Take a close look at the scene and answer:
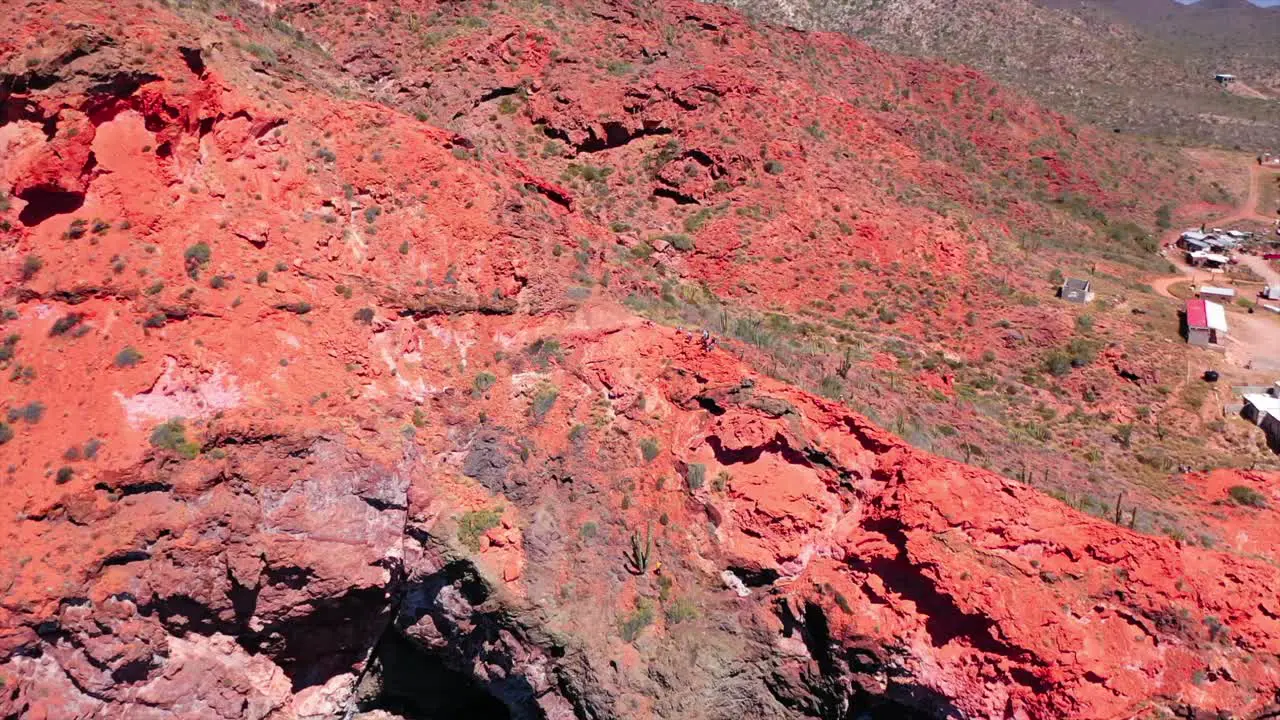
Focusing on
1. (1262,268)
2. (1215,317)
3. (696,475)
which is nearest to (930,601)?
(696,475)

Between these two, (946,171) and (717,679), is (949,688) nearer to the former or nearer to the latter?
(717,679)

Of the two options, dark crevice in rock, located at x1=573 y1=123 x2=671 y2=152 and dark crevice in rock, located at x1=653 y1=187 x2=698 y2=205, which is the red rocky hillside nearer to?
dark crevice in rock, located at x1=653 y1=187 x2=698 y2=205

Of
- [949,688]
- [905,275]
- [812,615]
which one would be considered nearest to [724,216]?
[905,275]

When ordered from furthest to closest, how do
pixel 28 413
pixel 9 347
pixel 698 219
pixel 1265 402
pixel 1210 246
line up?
pixel 1210 246
pixel 698 219
pixel 1265 402
pixel 9 347
pixel 28 413

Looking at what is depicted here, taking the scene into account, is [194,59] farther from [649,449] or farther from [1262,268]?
[1262,268]

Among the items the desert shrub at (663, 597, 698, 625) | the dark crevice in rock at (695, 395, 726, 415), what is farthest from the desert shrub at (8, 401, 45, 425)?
the dark crevice in rock at (695, 395, 726, 415)

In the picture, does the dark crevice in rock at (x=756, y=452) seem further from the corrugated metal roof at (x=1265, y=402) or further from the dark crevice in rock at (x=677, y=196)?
the corrugated metal roof at (x=1265, y=402)
